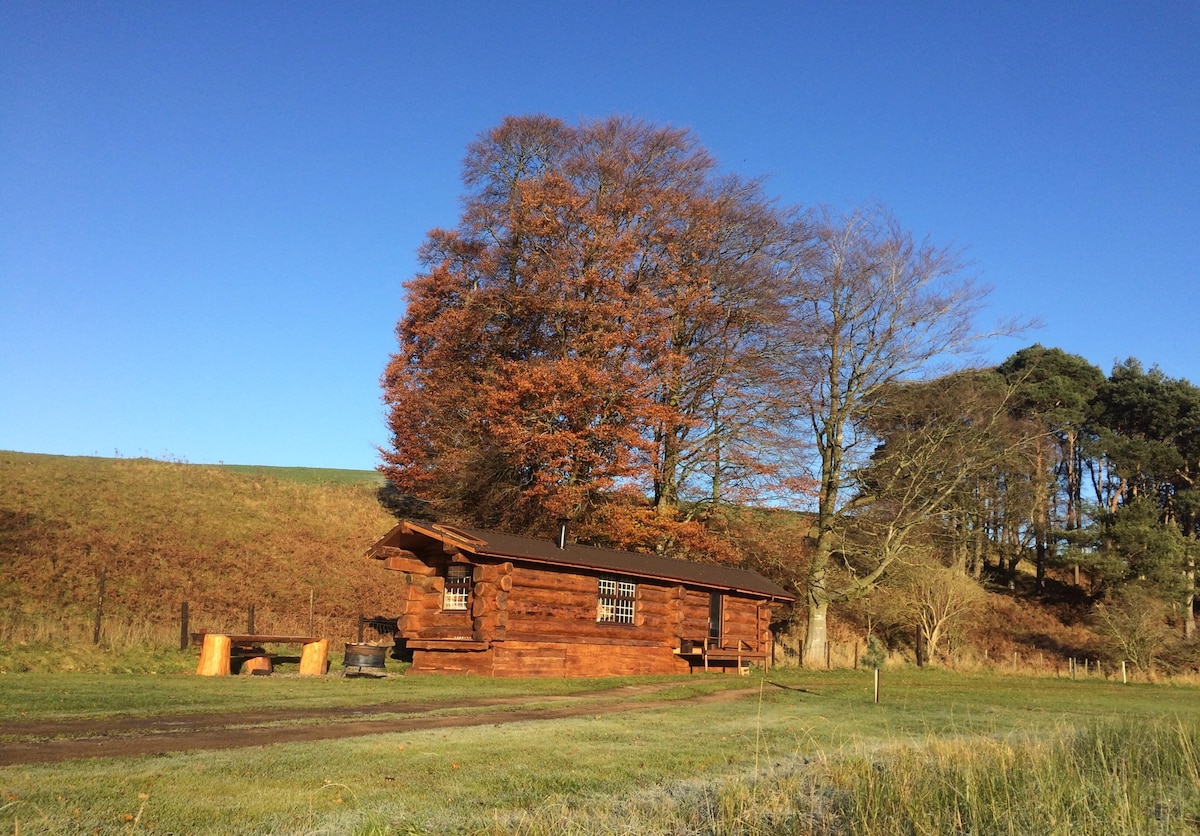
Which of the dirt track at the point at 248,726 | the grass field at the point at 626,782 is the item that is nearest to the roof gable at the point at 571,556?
the dirt track at the point at 248,726

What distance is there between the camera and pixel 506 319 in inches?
1356

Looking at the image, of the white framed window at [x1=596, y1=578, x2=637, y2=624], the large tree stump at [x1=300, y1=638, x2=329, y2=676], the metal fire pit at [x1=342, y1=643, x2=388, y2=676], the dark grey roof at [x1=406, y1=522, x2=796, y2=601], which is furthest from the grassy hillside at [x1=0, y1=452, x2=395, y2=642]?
the white framed window at [x1=596, y1=578, x2=637, y2=624]

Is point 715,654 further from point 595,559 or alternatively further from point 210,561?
point 210,561

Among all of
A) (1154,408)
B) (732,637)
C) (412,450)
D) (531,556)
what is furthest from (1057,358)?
(531,556)

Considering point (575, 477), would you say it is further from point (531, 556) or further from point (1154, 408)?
point (1154, 408)

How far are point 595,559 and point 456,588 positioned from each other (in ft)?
12.0

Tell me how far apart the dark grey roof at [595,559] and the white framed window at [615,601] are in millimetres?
634

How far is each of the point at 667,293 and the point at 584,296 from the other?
330cm

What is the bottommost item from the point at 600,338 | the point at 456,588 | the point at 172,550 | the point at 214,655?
the point at 214,655

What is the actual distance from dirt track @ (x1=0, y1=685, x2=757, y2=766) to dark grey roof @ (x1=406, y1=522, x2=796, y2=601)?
555 centimetres

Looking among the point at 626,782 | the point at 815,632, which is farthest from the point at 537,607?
the point at 626,782

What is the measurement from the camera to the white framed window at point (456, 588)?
903 inches

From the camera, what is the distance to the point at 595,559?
23.6 meters

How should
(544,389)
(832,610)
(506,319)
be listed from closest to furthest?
(544,389) < (506,319) < (832,610)
